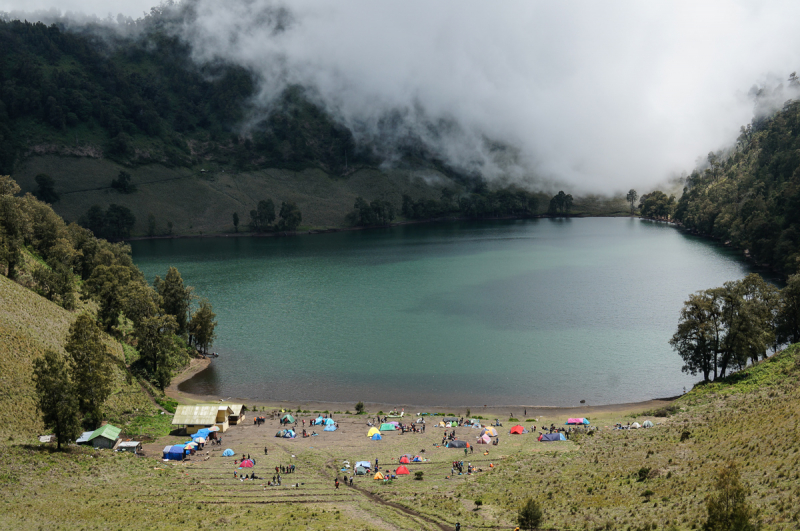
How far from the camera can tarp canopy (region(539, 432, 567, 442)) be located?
5516 centimetres

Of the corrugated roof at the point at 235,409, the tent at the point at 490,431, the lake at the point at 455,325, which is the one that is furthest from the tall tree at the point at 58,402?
the tent at the point at 490,431

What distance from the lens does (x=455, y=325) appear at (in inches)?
4038

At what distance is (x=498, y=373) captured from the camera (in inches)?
3174

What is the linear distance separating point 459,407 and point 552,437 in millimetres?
17027

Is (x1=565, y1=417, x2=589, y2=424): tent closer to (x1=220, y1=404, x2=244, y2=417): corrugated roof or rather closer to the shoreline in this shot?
the shoreline

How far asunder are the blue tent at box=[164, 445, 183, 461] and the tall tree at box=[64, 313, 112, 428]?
8452mm

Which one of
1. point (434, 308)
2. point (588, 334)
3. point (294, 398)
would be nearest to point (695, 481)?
point (294, 398)

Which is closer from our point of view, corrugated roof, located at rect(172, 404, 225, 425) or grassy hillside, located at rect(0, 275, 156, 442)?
grassy hillside, located at rect(0, 275, 156, 442)

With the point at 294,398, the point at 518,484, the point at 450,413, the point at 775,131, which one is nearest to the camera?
the point at 518,484

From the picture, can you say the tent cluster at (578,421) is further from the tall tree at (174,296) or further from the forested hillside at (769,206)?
the tall tree at (174,296)

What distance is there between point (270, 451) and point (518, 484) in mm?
23870

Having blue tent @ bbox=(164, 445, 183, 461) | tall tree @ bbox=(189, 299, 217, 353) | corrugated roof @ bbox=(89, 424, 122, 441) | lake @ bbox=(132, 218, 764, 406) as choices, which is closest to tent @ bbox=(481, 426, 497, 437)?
lake @ bbox=(132, 218, 764, 406)

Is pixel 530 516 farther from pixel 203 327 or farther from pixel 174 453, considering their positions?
pixel 203 327

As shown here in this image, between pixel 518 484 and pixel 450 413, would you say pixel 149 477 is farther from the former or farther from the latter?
pixel 450 413
